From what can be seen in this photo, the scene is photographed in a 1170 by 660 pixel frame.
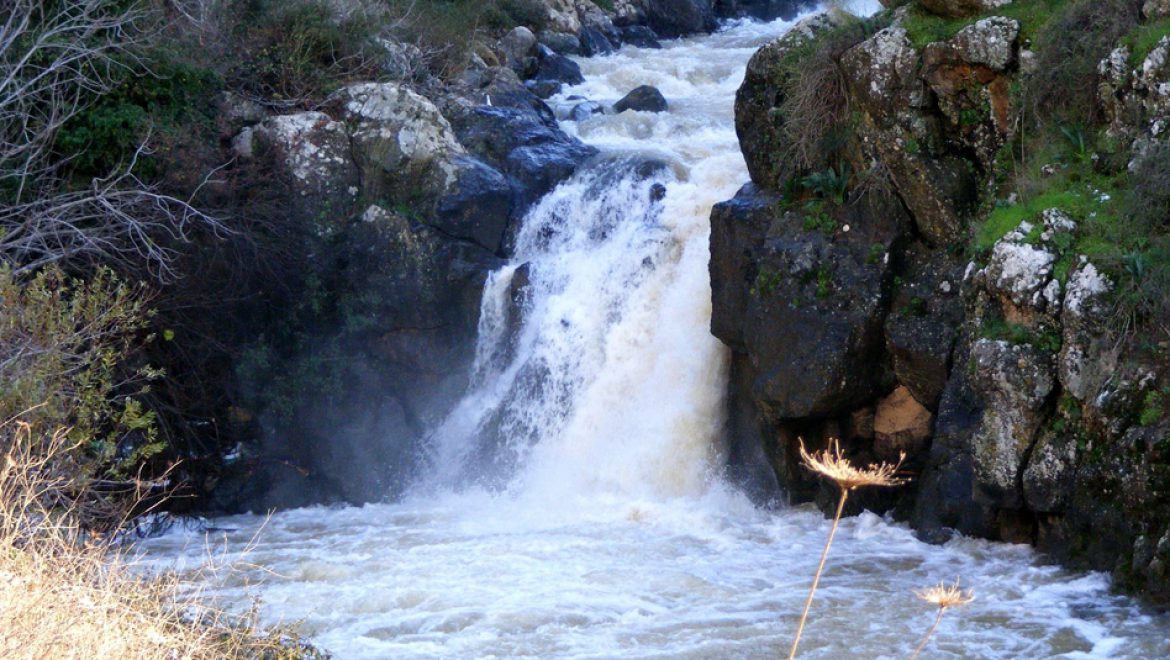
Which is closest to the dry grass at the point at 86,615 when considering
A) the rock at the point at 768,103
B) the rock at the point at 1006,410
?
the rock at the point at 1006,410

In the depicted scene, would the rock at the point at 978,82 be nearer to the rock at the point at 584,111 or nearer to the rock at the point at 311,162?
the rock at the point at 311,162

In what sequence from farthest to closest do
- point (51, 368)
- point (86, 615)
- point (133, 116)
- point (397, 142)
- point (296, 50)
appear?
point (296, 50)
point (397, 142)
point (133, 116)
point (51, 368)
point (86, 615)

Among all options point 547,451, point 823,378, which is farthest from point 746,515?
point 547,451

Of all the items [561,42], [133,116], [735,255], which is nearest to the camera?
[735,255]

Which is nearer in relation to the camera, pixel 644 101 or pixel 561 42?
pixel 644 101

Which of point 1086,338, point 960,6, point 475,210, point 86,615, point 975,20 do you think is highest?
point 960,6

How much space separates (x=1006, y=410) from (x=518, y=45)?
12.5m

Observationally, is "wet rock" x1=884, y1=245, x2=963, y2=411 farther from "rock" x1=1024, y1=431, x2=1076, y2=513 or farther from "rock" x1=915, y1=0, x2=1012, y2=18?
"rock" x1=915, y1=0, x2=1012, y2=18

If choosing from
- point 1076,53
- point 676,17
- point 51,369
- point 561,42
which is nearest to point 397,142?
point 51,369

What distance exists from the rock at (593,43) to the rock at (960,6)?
39.9 feet

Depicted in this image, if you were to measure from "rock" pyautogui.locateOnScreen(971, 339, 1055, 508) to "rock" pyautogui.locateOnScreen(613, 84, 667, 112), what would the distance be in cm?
875

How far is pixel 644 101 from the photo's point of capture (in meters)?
17.4

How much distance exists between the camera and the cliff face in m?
8.84

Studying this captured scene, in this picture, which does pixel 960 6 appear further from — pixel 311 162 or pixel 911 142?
pixel 311 162
